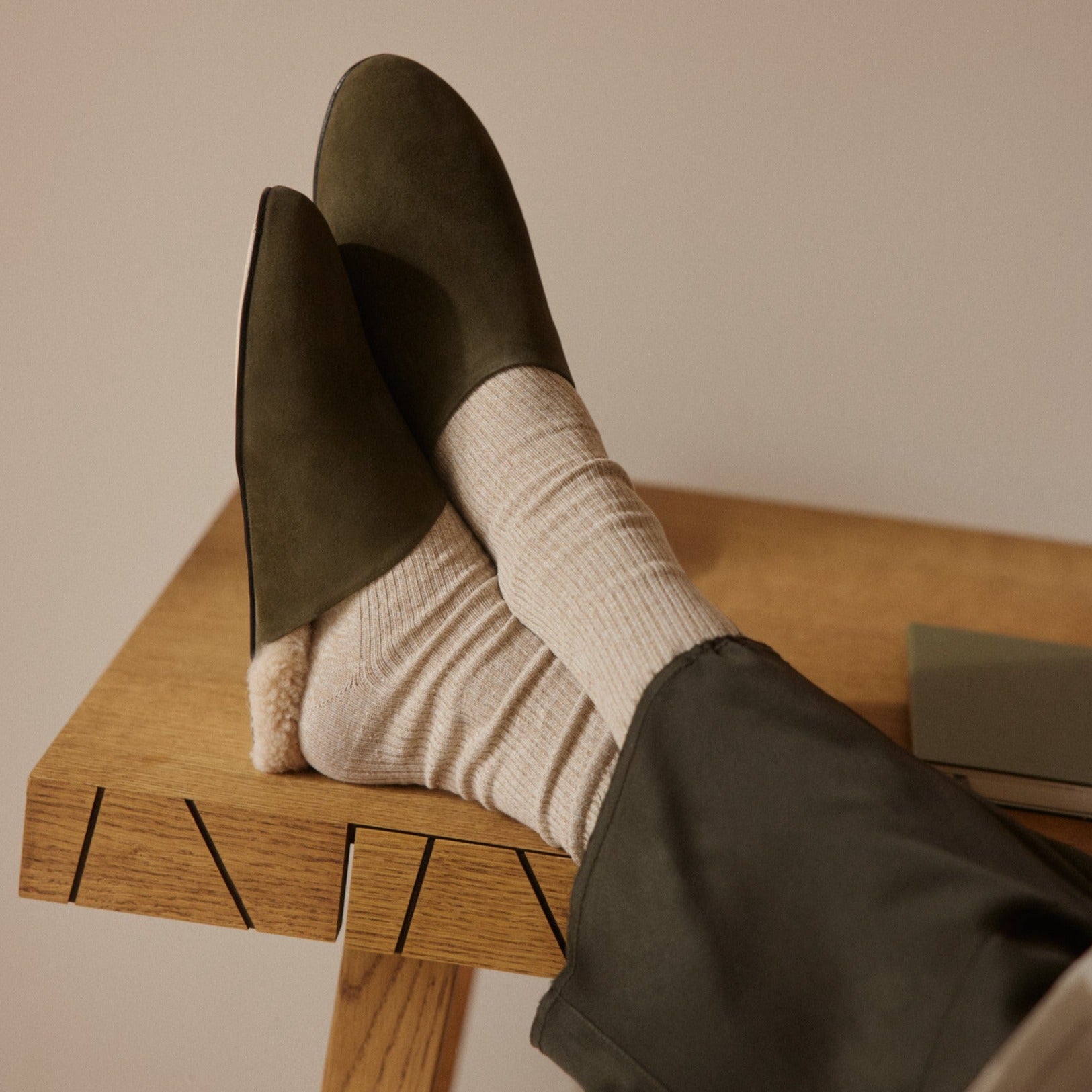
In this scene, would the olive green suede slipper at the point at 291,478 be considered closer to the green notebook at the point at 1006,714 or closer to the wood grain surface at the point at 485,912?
the wood grain surface at the point at 485,912

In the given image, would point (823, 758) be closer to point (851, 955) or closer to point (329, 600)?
point (851, 955)

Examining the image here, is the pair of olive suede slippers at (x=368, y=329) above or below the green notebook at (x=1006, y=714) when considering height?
above

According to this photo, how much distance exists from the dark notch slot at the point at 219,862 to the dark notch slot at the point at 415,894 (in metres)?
0.08

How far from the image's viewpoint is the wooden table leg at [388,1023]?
66 centimetres

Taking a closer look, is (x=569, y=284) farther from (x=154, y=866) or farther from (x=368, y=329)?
(x=154, y=866)

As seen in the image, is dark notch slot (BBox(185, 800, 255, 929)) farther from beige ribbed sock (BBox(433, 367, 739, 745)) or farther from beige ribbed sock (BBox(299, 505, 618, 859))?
beige ribbed sock (BBox(433, 367, 739, 745))

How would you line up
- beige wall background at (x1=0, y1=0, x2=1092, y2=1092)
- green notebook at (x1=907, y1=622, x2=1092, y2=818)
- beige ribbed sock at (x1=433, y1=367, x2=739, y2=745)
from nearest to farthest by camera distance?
beige ribbed sock at (x1=433, y1=367, x2=739, y2=745) → green notebook at (x1=907, y1=622, x2=1092, y2=818) → beige wall background at (x1=0, y1=0, x2=1092, y2=1092)

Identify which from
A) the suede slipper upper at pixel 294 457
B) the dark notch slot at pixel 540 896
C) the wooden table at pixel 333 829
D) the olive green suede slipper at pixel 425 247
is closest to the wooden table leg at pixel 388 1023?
the wooden table at pixel 333 829

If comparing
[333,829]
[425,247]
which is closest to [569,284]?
[425,247]

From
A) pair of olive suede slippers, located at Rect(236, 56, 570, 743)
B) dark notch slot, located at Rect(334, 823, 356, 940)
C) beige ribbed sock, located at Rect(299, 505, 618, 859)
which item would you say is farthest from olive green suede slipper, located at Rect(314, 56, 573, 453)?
dark notch slot, located at Rect(334, 823, 356, 940)

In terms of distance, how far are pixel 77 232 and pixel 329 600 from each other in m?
0.50

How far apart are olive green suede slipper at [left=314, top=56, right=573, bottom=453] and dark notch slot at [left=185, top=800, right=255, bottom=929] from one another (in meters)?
0.26

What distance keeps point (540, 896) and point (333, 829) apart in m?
0.11

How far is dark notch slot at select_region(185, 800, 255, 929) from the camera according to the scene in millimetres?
585
